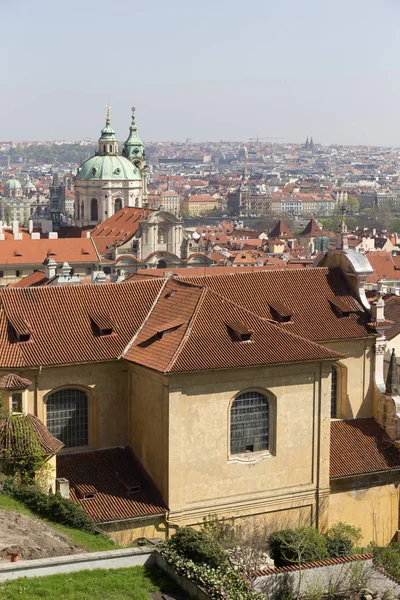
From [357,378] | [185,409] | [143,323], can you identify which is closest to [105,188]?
[357,378]

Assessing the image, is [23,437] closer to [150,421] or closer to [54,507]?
[54,507]

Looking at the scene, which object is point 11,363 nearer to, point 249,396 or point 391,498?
point 249,396

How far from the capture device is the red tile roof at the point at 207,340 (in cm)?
3103

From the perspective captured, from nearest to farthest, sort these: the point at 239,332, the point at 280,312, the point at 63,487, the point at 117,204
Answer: the point at 63,487 → the point at 239,332 → the point at 280,312 → the point at 117,204

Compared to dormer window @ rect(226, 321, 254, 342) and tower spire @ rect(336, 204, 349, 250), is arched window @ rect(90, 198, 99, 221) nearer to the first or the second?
tower spire @ rect(336, 204, 349, 250)

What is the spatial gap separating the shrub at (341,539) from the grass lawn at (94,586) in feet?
20.8

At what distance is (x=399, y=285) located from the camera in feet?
328

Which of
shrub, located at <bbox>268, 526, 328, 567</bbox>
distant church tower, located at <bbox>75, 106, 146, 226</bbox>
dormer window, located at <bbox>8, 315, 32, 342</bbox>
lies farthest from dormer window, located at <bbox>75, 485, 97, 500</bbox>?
distant church tower, located at <bbox>75, 106, 146, 226</bbox>

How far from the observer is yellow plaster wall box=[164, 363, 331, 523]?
1217 inches

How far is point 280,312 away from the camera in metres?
35.6

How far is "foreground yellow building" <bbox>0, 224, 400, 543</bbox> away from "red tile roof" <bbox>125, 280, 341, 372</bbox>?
0.04 metres

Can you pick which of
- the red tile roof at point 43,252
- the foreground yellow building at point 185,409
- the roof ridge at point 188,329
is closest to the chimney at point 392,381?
the foreground yellow building at point 185,409

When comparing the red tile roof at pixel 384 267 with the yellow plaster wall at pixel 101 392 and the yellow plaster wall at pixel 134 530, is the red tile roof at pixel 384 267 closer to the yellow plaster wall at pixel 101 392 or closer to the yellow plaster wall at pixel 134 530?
the yellow plaster wall at pixel 101 392

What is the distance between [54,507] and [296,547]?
645 cm
